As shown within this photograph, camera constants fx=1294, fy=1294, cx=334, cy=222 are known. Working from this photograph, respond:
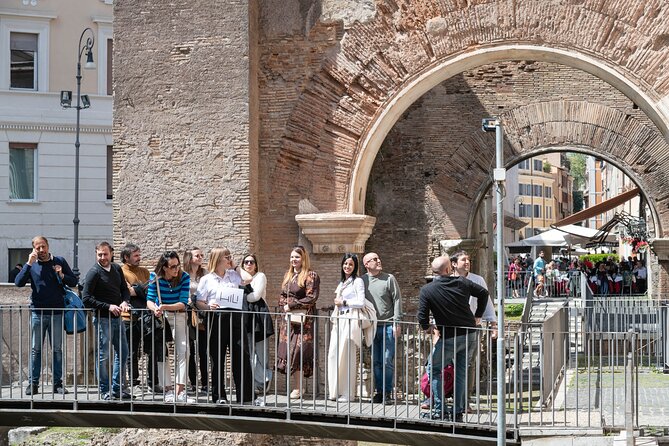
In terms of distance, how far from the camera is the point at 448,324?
10.7m

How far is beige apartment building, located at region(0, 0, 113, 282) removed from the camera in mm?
28500

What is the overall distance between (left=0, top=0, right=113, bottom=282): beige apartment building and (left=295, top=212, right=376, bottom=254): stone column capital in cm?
1584

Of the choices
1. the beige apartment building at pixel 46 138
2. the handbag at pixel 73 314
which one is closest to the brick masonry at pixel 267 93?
the handbag at pixel 73 314

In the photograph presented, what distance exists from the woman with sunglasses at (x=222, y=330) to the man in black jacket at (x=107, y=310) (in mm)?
724

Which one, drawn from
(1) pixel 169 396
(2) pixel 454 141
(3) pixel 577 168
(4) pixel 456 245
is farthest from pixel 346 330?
(3) pixel 577 168

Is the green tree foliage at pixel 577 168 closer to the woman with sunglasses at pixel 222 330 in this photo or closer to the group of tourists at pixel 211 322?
the group of tourists at pixel 211 322

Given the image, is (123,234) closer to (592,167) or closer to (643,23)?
(643,23)

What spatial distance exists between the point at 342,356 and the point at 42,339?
9.04 ft

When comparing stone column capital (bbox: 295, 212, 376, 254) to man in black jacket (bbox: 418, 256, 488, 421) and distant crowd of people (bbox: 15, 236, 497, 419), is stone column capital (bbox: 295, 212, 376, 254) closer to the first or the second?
distant crowd of people (bbox: 15, 236, 497, 419)

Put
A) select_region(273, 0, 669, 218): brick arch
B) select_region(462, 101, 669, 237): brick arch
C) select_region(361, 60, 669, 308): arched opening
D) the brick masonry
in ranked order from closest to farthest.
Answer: select_region(273, 0, 669, 218): brick arch
the brick masonry
select_region(361, 60, 669, 308): arched opening
select_region(462, 101, 669, 237): brick arch

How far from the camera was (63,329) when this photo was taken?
11.8 metres

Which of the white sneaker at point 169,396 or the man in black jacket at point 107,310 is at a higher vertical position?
the man in black jacket at point 107,310

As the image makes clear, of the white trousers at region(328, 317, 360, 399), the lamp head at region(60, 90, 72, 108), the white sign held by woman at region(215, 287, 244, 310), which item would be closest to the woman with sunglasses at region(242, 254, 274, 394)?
the white sign held by woman at region(215, 287, 244, 310)

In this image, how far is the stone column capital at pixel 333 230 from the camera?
1347 centimetres
